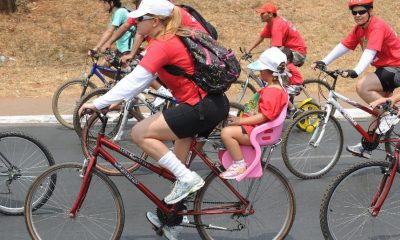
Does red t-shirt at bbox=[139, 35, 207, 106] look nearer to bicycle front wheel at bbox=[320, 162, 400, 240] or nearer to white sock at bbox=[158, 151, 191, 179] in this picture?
white sock at bbox=[158, 151, 191, 179]

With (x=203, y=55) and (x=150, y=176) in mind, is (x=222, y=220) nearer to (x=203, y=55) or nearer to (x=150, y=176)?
(x=203, y=55)

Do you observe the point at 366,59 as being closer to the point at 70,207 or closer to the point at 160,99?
the point at 160,99

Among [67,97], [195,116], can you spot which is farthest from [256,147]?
[67,97]

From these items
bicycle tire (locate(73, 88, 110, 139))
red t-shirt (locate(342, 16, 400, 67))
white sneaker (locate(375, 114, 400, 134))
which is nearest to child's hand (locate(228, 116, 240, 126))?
white sneaker (locate(375, 114, 400, 134))

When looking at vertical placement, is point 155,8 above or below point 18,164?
above

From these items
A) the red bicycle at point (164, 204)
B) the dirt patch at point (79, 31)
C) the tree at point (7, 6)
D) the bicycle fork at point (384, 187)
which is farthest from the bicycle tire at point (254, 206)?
the tree at point (7, 6)

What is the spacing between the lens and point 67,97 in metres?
9.59

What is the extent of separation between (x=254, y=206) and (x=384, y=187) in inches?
40.0

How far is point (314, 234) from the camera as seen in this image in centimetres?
546

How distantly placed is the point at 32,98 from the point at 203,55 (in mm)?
7681

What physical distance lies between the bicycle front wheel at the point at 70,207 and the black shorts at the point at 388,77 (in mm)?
3658

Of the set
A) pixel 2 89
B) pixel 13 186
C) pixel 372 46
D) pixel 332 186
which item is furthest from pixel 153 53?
pixel 2 89

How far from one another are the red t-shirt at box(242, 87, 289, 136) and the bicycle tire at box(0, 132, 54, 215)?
1.95 m

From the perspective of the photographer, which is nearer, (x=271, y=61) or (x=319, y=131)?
(x=271, y=61)
